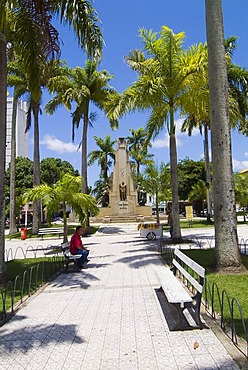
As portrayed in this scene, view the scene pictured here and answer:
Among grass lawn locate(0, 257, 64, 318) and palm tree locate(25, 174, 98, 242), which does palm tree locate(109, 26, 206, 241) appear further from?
grass lawn locate(0, 257, 64, 318)

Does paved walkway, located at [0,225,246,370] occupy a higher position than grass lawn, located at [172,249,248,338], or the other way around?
grass lawn, located at [172,249,248,338]

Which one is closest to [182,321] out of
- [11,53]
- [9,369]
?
[9,369]

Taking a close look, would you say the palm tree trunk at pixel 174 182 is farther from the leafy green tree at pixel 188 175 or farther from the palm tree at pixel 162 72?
the leafy green tree at pixel 188 175

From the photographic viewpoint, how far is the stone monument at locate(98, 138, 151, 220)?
1709 inches

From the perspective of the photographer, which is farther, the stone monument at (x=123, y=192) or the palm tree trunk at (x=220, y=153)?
the stone monument at (x=123, y=192)

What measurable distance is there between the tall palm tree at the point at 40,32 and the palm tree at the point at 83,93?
539 inches

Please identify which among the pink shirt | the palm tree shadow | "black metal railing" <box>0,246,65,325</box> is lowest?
the palm tree shadow

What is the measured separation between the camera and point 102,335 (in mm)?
5152

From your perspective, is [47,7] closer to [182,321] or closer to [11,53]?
[11,53]

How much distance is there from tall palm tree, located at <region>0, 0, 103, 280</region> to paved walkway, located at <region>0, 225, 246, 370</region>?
268 centimetres

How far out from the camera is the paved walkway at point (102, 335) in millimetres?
4219

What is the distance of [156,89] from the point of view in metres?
14.7

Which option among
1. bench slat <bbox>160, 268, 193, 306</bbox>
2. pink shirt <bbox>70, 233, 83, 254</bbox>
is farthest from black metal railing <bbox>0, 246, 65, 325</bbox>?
bench slat <bbox>160, 268, 193, 306</bbox>

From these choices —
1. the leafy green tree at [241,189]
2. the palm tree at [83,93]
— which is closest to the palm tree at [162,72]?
the palm tree at [83,93]
